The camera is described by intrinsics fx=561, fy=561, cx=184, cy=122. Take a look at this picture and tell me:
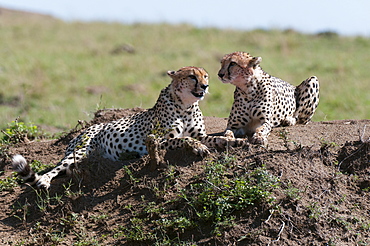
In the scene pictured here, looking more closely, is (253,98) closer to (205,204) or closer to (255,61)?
(255,61)

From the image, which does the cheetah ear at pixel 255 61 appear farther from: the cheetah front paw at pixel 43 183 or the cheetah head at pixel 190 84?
the cheetah front paw at pixel 43 183

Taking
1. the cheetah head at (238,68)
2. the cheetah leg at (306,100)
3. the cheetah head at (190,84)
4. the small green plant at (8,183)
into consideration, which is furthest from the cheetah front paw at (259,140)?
the small green plant at (8,183)

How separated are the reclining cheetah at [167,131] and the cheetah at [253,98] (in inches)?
16.8

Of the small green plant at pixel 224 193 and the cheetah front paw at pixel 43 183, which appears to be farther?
the cheetah front paw at pixel 43 183

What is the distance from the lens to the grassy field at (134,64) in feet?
34.2

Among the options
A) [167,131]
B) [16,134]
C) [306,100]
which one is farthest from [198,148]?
[16,134]

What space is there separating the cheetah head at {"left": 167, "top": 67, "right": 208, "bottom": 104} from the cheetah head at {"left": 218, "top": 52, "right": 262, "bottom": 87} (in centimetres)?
36

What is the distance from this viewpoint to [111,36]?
56.1 feet

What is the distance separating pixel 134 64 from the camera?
13.5m

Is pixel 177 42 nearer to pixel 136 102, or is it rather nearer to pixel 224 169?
pixel 136 102

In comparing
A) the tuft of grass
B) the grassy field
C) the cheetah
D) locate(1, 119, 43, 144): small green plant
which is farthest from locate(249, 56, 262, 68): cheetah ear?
the grassy field

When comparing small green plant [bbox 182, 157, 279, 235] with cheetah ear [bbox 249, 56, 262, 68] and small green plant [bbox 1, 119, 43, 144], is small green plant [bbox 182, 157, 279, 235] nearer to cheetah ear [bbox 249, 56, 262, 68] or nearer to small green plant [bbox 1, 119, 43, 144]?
cheetah ear [bbox 249, 56, 262, 68]

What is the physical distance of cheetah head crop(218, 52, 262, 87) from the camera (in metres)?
5.39

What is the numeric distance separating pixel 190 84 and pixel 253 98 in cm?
86
